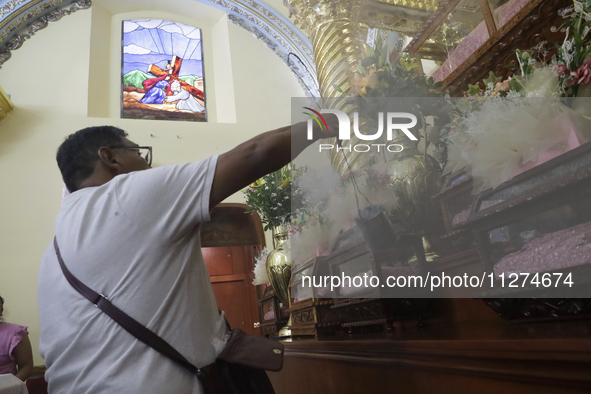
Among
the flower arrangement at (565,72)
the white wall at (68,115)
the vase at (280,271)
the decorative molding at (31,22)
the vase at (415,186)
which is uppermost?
the decorative molding at (31,22)

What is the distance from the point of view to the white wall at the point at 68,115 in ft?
14.5

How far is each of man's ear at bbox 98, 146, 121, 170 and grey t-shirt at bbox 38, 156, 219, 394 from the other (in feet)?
0.53

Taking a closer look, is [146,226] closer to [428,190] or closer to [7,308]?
[428,190]

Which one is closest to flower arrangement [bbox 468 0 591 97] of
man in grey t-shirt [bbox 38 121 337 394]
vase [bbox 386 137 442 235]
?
vase [bbox 386 137 442 235]

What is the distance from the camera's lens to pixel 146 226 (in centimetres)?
81

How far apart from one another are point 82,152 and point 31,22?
237 inches

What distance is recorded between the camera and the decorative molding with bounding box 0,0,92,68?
5.32 meters

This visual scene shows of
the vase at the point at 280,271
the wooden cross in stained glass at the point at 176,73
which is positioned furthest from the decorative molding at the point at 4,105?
the vase at the point at 280,271

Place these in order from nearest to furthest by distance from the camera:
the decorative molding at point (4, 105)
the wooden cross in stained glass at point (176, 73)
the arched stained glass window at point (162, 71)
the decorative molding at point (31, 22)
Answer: the decorative molding at point (4, 105) < the decorative molding at point (31, 22) < the arched stained glass window at point (162, 71) < the wooden cross in stained glass at point (176, 73)

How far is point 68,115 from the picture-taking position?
16.9 ft

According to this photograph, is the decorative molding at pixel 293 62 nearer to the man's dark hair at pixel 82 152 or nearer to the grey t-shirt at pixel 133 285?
the man's dark hair at pixel 82 152

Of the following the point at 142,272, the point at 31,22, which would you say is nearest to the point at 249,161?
the point at 142,272

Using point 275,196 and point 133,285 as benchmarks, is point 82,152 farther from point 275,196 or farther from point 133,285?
point 275,196

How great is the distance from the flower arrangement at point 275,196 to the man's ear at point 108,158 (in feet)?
3.38
